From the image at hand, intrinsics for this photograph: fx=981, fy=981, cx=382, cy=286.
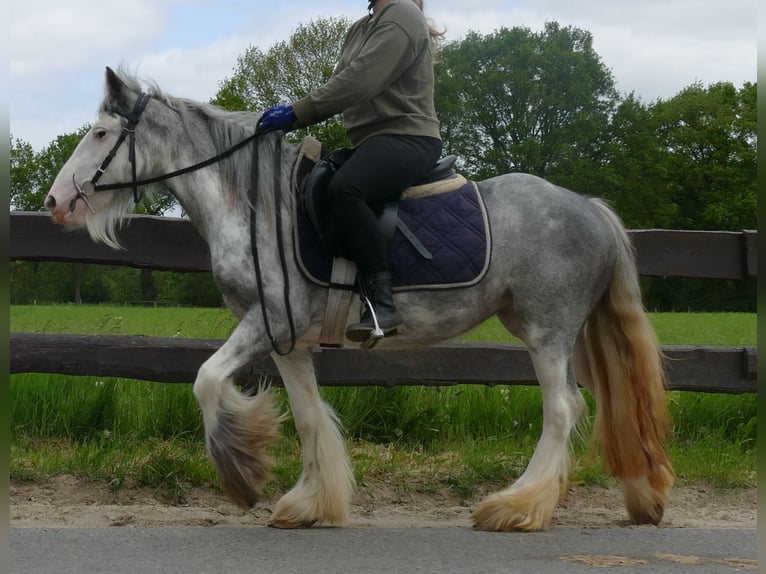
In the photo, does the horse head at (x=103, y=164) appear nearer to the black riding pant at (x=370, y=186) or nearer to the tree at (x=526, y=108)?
the black riding pant at (x=370, y=186)

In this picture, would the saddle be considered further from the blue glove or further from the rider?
the blue glove

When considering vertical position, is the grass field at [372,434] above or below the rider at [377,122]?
below

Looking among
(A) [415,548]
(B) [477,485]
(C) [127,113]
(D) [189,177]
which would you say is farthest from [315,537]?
(C) [127,113]

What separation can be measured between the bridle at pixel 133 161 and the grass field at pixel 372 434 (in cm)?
180

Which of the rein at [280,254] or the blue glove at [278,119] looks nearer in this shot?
the rein at [280,254]

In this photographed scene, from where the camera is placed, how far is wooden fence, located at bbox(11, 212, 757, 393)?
6.30 m

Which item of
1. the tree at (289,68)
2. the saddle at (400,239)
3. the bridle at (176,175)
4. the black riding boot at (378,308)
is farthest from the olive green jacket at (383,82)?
the tree at (289,68)

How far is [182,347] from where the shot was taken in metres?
6.40

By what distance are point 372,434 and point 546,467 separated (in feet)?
6.01

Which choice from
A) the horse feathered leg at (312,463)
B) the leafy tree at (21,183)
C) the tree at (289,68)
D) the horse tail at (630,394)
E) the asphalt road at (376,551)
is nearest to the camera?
the leafy tree at (21,183)

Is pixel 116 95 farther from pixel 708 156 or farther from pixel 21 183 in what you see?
pixel 708 156

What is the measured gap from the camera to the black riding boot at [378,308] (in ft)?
16.6

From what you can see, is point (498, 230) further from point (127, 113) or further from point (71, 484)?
point (71, 484)

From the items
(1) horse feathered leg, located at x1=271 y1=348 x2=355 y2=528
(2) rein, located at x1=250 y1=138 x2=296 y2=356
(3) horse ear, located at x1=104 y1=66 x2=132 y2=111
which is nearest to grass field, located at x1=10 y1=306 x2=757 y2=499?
(1) horse feathered leg, located at x1=271 y1=348 x2=355 y2=528
